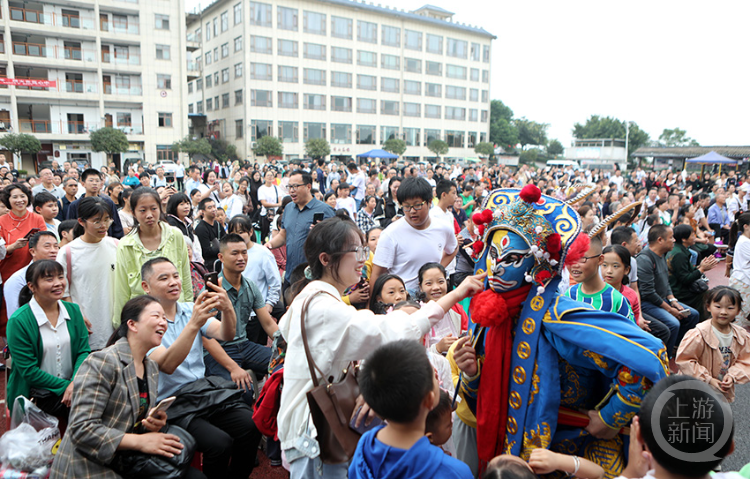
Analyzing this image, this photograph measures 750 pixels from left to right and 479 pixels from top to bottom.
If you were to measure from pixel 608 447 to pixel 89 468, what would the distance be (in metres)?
2.55

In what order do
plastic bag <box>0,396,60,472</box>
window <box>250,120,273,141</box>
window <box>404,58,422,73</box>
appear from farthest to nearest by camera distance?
window <box>404,58,422,73</box> < window <box>250,120,273,141</box> < plastic bag <box>0,396,60,472</box>

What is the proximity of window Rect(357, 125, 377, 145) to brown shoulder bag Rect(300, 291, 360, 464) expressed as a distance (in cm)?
4293

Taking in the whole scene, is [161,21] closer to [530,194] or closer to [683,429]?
[530,194]

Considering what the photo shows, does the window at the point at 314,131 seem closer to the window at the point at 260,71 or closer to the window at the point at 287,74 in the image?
the window at the point at 287,74

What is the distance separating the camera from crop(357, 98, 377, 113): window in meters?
43.8

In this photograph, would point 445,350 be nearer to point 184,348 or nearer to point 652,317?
point 184,348

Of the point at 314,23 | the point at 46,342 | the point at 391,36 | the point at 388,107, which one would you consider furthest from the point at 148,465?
the point at 391,36

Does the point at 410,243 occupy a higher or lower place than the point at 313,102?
lower

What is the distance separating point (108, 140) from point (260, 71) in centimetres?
1409

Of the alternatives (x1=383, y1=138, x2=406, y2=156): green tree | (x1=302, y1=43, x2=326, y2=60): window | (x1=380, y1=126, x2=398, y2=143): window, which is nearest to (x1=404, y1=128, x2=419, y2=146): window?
(x1=380, y1=126, x2=398, y2=143): window

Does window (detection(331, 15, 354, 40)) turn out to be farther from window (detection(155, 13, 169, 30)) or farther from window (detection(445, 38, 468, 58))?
window (detection(155, 13, 169, 30))

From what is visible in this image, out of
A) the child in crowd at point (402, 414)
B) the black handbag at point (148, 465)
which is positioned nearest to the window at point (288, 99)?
the black handbag at point (148, 465)

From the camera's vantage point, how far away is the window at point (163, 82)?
32906 millimetres

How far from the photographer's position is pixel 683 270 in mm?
5844
